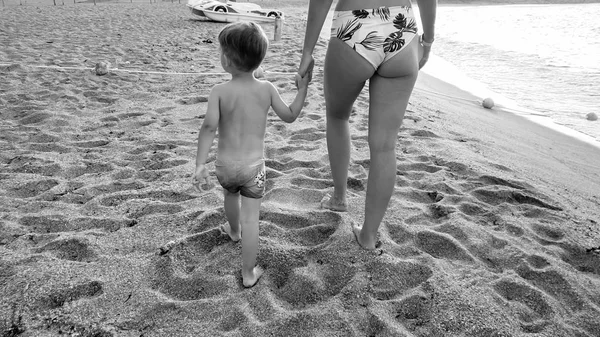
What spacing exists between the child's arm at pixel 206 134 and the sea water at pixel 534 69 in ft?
15.3

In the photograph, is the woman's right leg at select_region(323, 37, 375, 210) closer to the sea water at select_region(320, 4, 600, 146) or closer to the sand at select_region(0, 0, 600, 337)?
the sand at select_region(0, 0, 600, 337)

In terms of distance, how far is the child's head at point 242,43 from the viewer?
192cm

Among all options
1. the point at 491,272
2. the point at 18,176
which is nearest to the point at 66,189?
the point at 18,176

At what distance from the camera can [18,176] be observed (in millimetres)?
3242

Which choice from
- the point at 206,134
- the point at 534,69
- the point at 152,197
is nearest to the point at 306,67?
the point at 206,134

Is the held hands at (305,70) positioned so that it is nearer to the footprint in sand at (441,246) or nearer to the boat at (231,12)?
the footprint in sand at (441,246)

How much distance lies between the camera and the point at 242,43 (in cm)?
192

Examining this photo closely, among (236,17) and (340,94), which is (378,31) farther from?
(236,17)

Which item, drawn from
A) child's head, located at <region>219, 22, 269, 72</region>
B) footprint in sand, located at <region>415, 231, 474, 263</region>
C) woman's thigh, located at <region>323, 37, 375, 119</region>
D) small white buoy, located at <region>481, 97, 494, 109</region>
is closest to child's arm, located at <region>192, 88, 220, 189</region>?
child's head, located at <region>219, 22, 269, 72</region>

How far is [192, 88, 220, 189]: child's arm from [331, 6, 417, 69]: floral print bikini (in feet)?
2.32

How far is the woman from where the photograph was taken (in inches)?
81.8

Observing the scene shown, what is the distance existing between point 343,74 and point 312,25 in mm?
309

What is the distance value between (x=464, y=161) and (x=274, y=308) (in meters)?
2.46

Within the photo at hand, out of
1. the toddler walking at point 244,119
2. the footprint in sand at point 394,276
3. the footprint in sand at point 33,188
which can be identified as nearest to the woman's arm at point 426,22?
the toddler walking at point 244,119
